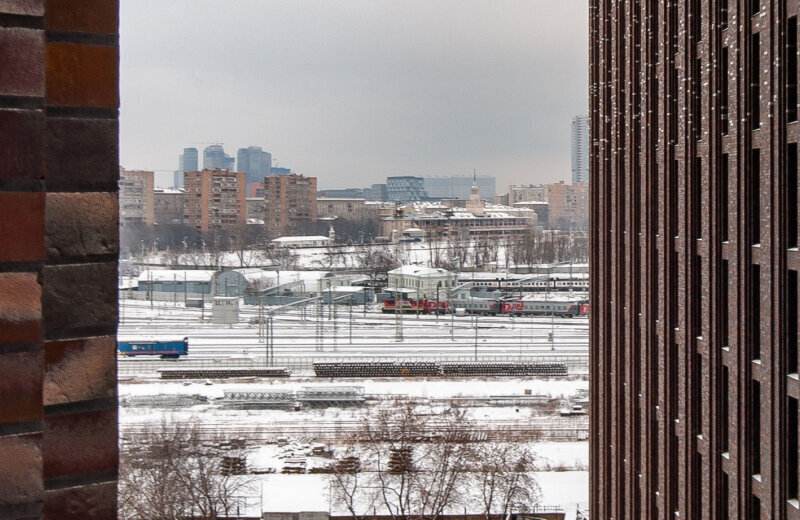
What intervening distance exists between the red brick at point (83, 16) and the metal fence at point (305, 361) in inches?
1182

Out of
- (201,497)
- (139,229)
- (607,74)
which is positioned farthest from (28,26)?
(139,229)

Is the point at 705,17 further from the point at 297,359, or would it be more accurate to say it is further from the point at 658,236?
the point at 297,359

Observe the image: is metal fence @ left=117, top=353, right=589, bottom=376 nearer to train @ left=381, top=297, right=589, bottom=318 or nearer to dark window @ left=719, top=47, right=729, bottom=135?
train @ left=381, top=297, right=589, bottom=318

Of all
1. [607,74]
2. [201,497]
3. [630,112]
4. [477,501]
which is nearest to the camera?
[630,112]

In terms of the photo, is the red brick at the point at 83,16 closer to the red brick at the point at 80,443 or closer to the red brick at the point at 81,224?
the red brick at the point at 81,224

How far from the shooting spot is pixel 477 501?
18.3m

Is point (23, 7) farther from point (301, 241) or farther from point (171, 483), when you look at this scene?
point (301, 241)

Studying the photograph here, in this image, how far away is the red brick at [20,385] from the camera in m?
1.01

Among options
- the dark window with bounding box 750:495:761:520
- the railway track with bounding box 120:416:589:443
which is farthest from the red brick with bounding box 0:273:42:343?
the railway track with bounding box 120:416:589:443

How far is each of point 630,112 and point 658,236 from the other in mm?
2310

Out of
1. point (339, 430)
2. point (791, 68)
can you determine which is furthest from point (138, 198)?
point (791, 68)

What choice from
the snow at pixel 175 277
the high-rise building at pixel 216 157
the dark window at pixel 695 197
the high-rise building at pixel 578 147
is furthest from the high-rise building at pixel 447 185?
the dark window at pixel 695 197

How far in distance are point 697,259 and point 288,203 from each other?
7928 cm

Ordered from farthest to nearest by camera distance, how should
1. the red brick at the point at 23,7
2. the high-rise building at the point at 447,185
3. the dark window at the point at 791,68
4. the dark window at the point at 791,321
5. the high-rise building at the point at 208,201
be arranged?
the high-rise building at the point at 447,185
the high-rise building at the point at 208,201
the dark window at the point at 791,321
the dark window at the point at 791,68
the red brick at the point at 23,7
